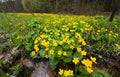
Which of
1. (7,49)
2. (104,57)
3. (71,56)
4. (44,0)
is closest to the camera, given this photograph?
(71,56)

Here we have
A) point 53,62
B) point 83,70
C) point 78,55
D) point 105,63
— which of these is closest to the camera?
point 83,70

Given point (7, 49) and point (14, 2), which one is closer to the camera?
point (7, 49)

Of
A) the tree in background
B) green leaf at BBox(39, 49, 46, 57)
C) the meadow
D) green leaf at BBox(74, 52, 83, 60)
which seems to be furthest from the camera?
the tree in background

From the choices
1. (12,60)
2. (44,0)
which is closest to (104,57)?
(12,60)

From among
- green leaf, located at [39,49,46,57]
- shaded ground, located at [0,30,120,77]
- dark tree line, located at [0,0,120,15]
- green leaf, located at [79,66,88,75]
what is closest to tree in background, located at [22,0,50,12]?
dark tree line, located at [0,0,120,15]

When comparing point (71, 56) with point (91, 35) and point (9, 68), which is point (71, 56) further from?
point (91, 35)

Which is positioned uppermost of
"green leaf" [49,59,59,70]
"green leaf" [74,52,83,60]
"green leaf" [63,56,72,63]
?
"green leaf" [74,52,83,60]

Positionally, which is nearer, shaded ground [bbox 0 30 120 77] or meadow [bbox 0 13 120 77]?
meadow [bbox 0 13 120 77]

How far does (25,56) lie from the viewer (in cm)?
403

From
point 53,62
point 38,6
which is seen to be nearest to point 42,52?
point 53,62

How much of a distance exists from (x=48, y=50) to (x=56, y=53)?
0.56ft

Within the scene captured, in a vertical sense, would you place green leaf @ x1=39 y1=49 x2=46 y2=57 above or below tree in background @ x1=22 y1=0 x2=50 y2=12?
above

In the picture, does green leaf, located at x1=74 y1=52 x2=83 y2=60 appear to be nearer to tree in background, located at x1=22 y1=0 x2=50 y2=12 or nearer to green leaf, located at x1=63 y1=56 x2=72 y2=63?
green leaf, located at x1=63 y1=56 x2=72 y2=63

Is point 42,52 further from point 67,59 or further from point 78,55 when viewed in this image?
point 78,55
